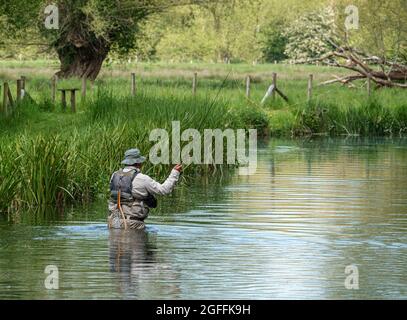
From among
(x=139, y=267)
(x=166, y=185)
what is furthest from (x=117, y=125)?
(x=139, y=267)

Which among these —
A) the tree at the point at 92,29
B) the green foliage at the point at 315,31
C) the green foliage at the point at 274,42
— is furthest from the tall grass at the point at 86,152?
the green foliage at the point at 274,42

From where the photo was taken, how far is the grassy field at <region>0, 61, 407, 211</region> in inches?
790

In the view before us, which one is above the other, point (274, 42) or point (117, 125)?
point (274, 42)

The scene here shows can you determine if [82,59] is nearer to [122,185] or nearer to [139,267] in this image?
[122,185]

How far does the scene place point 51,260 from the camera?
51.1ft

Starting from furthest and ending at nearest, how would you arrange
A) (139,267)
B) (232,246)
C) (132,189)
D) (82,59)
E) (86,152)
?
(82,59), (86,152), (132,189), (232,246), (139,267)

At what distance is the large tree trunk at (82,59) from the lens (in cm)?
5078

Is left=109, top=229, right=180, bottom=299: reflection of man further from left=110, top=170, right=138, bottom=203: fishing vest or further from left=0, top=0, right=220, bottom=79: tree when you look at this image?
left=0, top=0, right=220, bottom=79: tree

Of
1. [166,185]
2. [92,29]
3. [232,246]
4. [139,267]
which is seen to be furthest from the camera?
[92,29]

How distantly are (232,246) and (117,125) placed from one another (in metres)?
7.00

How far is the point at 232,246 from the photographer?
16906 mm

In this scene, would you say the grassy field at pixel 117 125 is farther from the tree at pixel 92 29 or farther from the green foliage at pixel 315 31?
the green foliage at pixel 315 31
